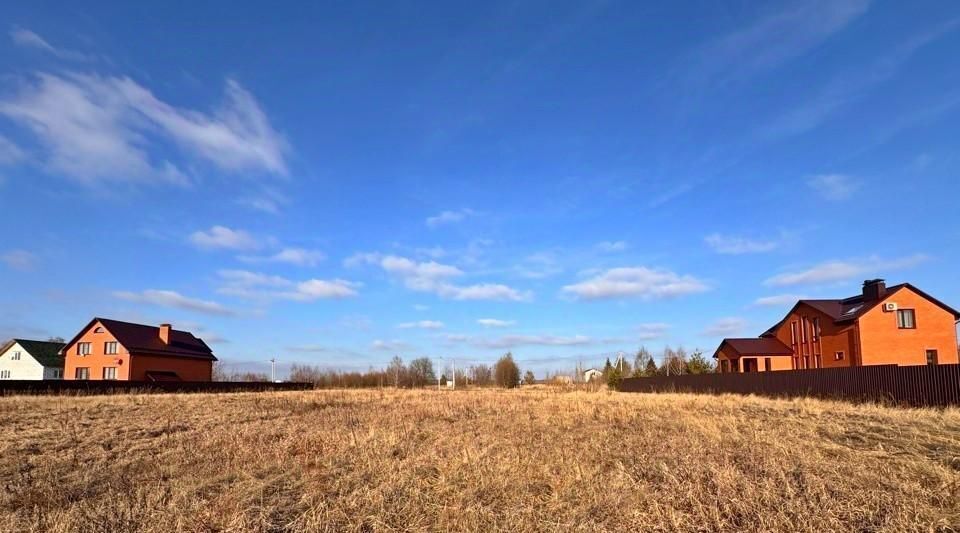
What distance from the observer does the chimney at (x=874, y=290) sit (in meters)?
41.4

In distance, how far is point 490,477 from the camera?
27.2 feet

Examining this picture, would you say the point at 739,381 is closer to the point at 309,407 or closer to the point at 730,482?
the point at 309,407

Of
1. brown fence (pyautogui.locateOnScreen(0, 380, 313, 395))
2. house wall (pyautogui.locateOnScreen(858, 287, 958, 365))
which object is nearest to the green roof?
brown fence (pyautogui.locateOnScreen(0, 380, 313, 395))

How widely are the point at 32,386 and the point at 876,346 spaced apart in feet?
166

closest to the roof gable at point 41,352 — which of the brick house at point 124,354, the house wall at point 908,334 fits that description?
the brick house at point 124,354

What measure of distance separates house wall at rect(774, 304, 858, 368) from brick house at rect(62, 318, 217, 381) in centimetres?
5539

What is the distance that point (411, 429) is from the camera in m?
14.3

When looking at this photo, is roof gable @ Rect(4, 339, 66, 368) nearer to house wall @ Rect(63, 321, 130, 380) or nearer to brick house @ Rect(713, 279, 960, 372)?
house wall @ Rect(63, 321, 130, 380)

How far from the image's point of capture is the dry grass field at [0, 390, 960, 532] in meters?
6.27

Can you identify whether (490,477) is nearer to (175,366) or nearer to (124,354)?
→ (124,354)

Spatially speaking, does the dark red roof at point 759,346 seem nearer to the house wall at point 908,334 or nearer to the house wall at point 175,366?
the house wall at point 908,334

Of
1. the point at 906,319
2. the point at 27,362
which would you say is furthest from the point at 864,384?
the point at 27,362

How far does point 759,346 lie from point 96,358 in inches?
2304

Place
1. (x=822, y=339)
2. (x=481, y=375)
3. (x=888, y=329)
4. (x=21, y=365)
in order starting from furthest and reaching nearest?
(x=481, y=375) → (x=21, y=365) → (x=822, y=339) → (x=888, y=329)
